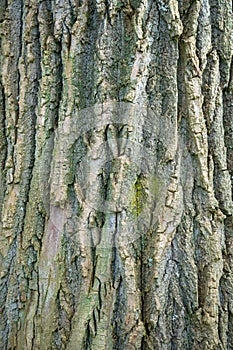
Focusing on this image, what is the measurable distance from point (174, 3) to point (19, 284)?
108 centimetres

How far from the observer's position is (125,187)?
Answer: 1.53m

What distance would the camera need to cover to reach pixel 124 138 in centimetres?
154

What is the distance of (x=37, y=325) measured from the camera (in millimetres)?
1567

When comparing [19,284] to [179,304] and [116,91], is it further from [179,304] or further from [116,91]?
[116,91]

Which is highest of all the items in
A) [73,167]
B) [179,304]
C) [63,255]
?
[73,167]

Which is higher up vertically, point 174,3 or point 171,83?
point 174,3

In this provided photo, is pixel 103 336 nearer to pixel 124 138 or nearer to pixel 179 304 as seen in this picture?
pixel 179 304

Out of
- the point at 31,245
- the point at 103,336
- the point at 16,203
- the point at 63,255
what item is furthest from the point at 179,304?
the point at 16,203

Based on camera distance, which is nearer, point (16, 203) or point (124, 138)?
point (124, 138)

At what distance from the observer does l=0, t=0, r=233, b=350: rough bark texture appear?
152 centimetres

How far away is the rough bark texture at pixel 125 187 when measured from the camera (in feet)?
4.97

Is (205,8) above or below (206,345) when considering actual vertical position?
above

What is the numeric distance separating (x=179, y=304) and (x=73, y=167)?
57 centimetres

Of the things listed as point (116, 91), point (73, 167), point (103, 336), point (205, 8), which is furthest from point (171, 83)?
point (103, 336)
